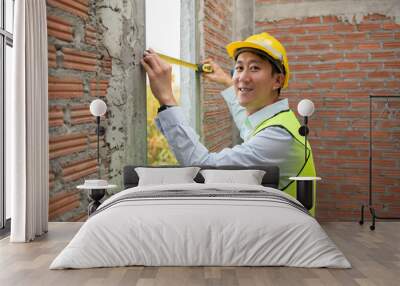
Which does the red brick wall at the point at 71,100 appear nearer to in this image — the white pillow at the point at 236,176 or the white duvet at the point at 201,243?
the white pillow at the point at 236,176

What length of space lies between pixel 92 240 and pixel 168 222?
0.43 m

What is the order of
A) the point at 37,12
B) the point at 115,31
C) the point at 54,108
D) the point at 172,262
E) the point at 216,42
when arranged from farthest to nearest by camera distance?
1. the point at 216,42
2. the point at 115,31
3. the point at 54,108
4. the point at 37,12
5. the point at 172,262

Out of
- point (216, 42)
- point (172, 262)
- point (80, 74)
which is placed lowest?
point (172, 262)

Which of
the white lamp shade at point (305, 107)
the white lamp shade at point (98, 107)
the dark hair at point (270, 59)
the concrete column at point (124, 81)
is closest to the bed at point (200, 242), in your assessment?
the white lamp shade at point (98, 107)

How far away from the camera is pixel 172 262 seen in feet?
10.7

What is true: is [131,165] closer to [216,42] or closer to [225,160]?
[225,160]

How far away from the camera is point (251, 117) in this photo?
195 inches

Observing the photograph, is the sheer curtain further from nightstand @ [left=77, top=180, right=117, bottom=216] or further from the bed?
the bed

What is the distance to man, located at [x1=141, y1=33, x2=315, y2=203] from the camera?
4852mm

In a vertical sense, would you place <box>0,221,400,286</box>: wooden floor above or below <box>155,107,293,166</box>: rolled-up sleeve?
below

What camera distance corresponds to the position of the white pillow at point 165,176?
4.53m

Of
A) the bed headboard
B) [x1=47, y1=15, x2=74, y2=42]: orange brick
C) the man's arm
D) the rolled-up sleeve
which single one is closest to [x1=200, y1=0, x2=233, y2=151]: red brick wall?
the man's arm

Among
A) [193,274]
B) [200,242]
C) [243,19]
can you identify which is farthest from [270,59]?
[193,274]

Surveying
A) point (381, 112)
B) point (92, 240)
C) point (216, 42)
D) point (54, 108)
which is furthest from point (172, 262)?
point (381, 112)
